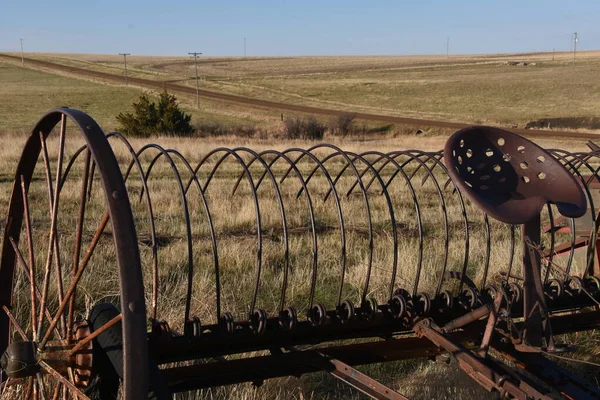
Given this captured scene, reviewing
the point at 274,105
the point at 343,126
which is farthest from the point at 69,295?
the point at 274,105

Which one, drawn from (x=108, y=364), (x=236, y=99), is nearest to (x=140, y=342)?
(x=108, y=364)

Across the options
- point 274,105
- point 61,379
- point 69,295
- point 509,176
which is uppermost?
point 509,176

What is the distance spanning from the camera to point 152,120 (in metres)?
24.7

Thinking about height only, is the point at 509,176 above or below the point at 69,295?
above

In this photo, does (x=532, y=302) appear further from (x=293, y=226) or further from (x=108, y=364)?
(x=293, y=226)

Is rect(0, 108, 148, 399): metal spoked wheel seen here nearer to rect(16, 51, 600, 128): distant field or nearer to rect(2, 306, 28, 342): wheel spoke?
Result: rect(2, 306, 28, 342): wheel spoke

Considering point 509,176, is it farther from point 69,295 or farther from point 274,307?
point 274,307

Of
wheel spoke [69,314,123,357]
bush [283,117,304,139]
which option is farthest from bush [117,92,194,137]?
wheel spoke [69,314,123,357]

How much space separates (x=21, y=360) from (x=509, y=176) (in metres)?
2.23

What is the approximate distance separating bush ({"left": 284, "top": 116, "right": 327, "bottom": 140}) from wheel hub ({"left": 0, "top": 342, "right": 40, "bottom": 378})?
23616mm

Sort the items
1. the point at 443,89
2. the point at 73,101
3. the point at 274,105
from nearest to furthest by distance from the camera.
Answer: the point at 274,105 < the point at 73,101 < the point at 443,89

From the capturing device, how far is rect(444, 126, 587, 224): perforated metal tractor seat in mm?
2805

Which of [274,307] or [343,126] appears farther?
[343,126]

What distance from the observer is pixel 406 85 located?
55562 mm
